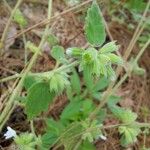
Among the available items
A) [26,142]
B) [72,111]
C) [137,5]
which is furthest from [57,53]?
[137,5]

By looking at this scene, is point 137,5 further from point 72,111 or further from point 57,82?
point 57,82

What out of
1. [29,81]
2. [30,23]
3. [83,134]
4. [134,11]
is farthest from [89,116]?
[134,11]

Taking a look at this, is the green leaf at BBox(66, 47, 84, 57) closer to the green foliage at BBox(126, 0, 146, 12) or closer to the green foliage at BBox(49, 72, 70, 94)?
the green foliage at BBox(49, 72, 70, 94)

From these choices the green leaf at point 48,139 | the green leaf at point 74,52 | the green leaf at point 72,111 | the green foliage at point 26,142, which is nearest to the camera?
the green leaf at point 74,52

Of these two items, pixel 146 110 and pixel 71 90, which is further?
pixel 146 110

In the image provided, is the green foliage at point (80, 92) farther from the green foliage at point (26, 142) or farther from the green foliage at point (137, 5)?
the green foliage at point (137, 5)

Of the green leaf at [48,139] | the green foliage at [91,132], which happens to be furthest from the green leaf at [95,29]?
the green leaf at [48,139]

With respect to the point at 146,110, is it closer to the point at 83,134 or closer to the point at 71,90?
the point at 71,90
